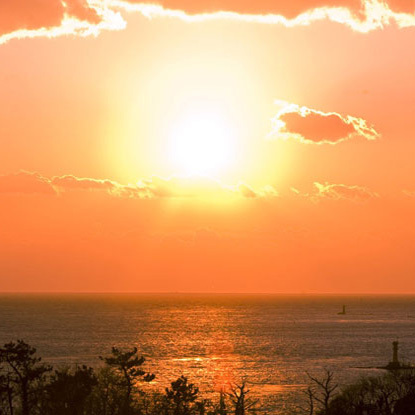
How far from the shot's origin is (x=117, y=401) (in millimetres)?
72000

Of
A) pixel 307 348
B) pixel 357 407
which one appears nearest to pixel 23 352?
pixel 357 407

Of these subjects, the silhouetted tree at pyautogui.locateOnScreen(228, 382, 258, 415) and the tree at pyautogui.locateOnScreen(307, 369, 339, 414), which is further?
the tree at pyautogui.locateOnScreen(307, 369, 339, 414)

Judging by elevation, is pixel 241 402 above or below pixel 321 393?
above

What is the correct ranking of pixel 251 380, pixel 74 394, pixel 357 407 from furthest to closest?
pixel 251 380, pixel 74 394, pixel 357 407

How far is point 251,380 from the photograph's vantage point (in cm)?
13200

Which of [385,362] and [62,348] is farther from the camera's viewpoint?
[62,348]

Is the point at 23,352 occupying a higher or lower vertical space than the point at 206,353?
higher

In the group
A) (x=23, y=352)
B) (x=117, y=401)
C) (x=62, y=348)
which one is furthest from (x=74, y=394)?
(x=62, y=348)

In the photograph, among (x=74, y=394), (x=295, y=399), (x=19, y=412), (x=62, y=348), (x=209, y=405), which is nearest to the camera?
(x=74, y=394)

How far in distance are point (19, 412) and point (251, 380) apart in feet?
222

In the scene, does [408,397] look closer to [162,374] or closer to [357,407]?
[357,407]

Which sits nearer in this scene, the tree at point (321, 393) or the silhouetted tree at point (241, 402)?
the silhouetted tree at point (241, 402)

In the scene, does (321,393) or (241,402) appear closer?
(241,402)

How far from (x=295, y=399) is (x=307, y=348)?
89206 mm
